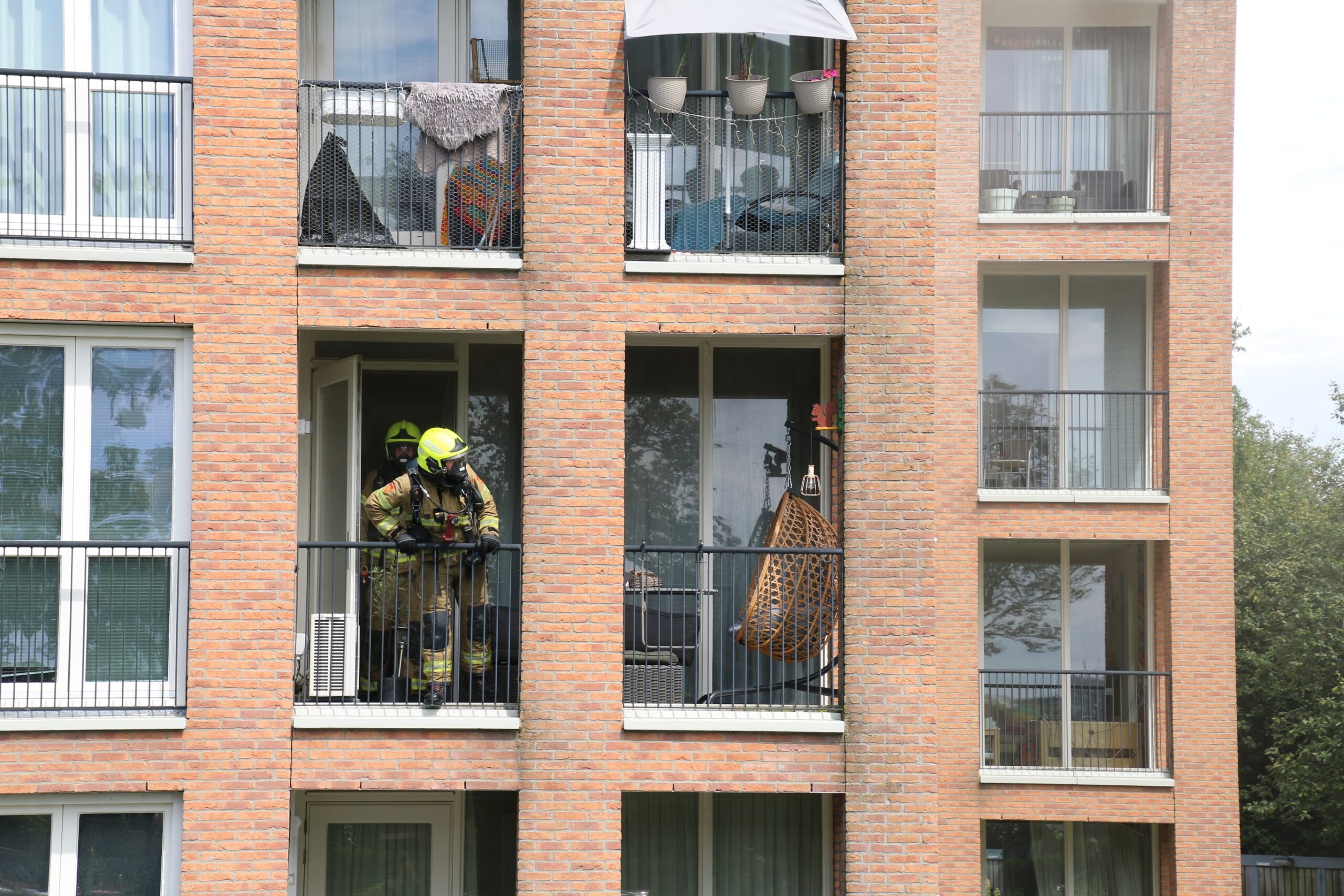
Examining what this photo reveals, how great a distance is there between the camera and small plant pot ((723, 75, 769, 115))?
9.93 meters

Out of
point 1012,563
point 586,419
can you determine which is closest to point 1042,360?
point 1012,563

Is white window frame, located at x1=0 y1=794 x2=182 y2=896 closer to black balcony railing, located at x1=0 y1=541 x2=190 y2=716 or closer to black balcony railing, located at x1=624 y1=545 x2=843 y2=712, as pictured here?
black balcony railing, located at x1=0 y1=541 x2=190 y2=716

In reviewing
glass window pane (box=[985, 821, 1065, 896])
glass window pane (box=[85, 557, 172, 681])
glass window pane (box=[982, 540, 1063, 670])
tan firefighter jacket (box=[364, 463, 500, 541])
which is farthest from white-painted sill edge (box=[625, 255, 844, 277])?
glass window pane (box=[985, 821, 1065, 896])

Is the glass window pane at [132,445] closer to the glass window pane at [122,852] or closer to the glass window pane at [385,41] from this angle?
the glass window pane at [122,852]

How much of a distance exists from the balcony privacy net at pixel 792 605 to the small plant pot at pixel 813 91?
3355 millimetres

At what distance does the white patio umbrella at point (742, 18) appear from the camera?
9.43 metres

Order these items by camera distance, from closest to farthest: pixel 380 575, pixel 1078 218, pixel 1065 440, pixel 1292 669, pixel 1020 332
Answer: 1. pixel 380 575
2. pixel 1078 218
3. pixel 1065 440
4. pixel 1020 332
5. pixel 1292 669

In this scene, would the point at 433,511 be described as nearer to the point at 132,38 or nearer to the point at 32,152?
the point at 32,152

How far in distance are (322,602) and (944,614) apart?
8545 millimetres

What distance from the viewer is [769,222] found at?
10.2m

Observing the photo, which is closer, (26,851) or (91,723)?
(91,723)

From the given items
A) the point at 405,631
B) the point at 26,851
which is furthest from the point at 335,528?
the point at 26,851

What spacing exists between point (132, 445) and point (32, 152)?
7.57 feet

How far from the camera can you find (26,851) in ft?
30.1
